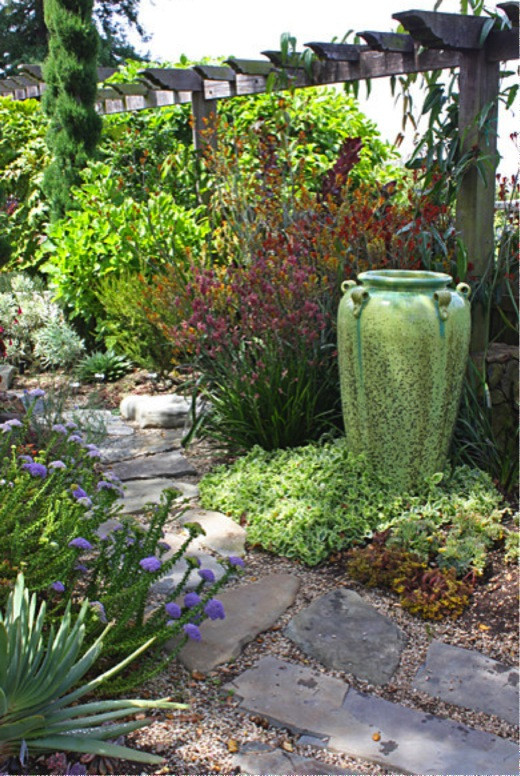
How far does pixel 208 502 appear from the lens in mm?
3875

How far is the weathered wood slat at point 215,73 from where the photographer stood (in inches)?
275

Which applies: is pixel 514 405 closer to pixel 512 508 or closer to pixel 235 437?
pixel 512 508

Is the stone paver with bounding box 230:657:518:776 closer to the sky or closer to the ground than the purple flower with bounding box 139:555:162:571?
closer to the ground

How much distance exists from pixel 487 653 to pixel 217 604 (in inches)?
40.5

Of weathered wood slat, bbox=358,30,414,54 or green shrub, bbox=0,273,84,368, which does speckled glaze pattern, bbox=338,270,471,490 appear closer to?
weathered wood slat, bbox=358,30,414,54

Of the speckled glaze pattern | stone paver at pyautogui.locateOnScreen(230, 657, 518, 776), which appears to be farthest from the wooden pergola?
stone paver at pyautogui.locateOnScreen(230, 657, 518, 776)

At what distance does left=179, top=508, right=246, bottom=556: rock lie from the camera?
3441 mm

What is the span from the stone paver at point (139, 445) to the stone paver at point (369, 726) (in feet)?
7.53

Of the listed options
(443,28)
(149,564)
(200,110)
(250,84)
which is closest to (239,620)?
(149,564)

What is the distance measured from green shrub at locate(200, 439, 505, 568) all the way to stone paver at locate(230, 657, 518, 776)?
856 millimetres

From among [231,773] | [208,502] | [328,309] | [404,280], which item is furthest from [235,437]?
[231,773]

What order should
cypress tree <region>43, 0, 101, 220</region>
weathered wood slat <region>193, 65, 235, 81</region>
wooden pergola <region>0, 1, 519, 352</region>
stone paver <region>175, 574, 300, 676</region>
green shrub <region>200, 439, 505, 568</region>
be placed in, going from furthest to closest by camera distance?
cypress tree <region>43, 0, 101, 220</region> → weathered wood slat <region>193, 65, 235, 81</region> → wooden pergola <region>0, 1, 519, 352</region> → green shrub <region>200, 439, 505, 568</region> → stone paver <region>175, 574, 300, 676</region>

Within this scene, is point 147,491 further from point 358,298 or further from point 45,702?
point 45,702

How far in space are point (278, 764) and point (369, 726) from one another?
332 millimetres
